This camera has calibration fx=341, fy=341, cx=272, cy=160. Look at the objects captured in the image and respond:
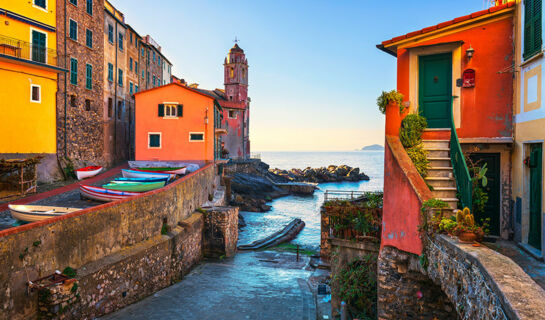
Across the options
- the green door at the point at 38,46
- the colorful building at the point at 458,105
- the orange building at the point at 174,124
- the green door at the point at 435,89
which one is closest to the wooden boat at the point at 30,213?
the colorful building at the point at 458,105

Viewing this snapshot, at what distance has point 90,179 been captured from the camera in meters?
24.2

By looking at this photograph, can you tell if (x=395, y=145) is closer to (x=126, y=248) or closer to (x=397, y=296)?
(x=397, y=296)

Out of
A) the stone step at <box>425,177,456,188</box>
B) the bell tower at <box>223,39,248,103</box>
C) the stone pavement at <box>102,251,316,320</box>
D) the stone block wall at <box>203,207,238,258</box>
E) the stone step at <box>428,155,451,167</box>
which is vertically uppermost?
the bell tower at <box>223,39,248,103</box>

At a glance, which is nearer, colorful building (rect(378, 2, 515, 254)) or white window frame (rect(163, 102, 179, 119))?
colorful building (rect(378, 2, 515, 254))

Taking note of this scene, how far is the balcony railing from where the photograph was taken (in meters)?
19.5

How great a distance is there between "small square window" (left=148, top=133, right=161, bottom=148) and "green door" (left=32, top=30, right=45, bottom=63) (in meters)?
9.36

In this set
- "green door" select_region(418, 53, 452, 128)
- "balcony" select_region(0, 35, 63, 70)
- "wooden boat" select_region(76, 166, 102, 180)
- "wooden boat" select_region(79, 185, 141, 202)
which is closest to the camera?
"green door" select_region(418, 53, 452, 128)

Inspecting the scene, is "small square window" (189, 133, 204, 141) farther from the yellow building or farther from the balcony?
the balcony

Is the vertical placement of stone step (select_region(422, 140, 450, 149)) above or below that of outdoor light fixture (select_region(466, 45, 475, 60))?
below

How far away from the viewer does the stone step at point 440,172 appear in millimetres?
9289

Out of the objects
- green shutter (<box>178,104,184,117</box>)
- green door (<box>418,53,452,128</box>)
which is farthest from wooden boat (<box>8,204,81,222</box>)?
green shutter (<box>178,104,184,117</box>)

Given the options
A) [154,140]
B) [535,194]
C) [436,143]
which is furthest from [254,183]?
[535,194]

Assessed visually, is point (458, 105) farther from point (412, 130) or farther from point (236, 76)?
point (236, 76)

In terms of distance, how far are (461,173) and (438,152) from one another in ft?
5.52
